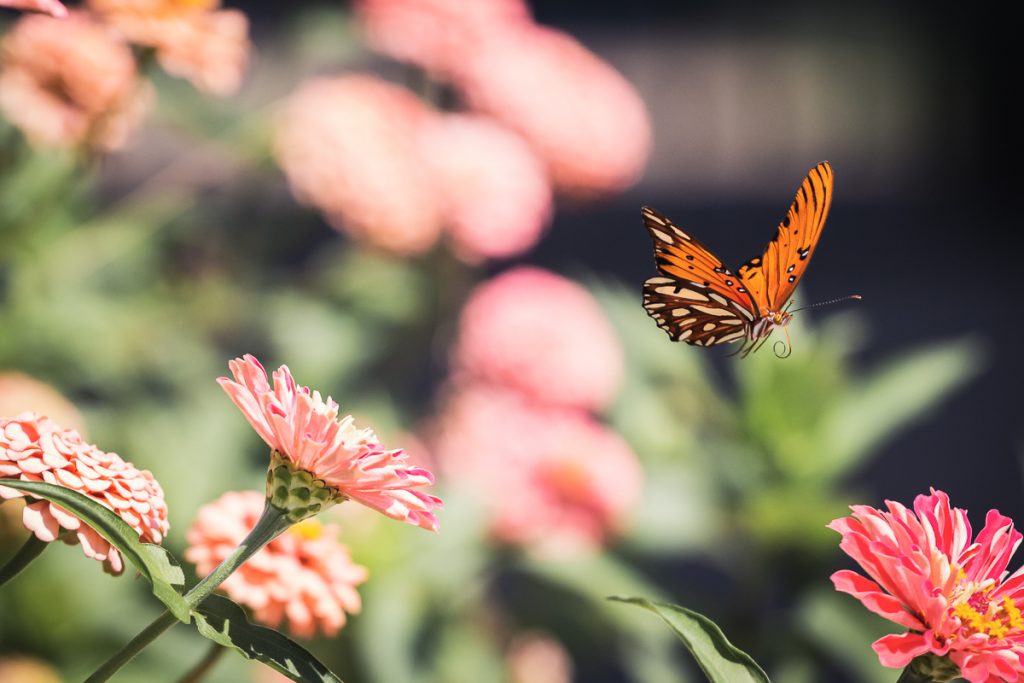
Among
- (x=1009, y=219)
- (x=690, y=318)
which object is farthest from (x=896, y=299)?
(x=690, y=318)

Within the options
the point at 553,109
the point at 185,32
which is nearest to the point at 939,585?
the point at 185,32

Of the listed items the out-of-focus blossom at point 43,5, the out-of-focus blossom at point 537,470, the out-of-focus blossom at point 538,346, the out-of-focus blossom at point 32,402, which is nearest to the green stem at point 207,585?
the out-of-focus blossom at point 43,5

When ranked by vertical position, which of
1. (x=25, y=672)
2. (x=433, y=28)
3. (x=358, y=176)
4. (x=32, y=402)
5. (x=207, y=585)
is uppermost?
(x=433, y=28)

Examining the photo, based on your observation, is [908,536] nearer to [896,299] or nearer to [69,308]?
[69,308]

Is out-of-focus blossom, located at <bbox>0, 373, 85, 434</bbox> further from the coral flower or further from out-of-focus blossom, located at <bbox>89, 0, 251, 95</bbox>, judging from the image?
the coral flower

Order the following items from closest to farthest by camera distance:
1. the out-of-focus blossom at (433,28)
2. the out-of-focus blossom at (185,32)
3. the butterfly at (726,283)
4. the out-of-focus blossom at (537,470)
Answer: the butterfly at (726,283)
the out-of-focus blossom at (185,32)
the out-of-focus blossom at (537,470)
the out-of-focus blossom at (433,28)

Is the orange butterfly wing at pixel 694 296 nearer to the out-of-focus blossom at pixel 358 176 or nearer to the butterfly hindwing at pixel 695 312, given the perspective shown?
the butterfly hindwing at pixel 695 312

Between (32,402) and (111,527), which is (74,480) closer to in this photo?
(111,527)
